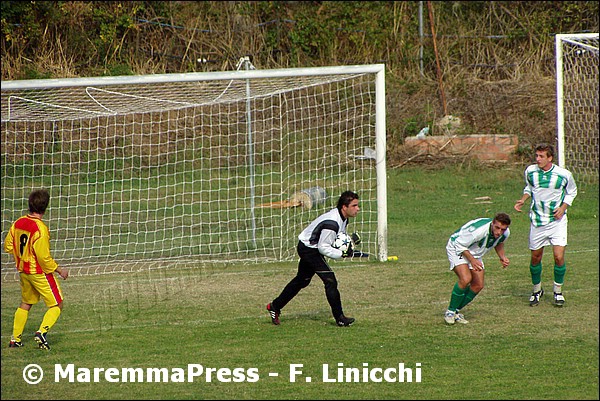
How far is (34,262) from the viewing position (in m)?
7.60

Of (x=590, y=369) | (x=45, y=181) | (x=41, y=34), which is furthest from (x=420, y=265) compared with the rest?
(x=41, y=34)

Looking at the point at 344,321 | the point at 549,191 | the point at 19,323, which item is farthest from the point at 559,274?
the point at 19,323

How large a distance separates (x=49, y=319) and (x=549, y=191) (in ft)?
17.5

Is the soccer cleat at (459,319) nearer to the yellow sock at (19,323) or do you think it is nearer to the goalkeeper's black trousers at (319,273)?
the goalkeeper's black trousers at (319,273)

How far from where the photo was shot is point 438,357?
721 centimetres

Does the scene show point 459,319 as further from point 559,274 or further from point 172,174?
point 172,174

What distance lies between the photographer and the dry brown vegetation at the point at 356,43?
21.7 m

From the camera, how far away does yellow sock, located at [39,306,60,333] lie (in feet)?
25.0

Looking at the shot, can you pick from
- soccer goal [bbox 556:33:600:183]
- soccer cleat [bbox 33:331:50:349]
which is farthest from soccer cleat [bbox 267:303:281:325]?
soccer goal [bbox 556:33:600:183]

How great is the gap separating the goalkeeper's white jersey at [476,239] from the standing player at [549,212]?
1.09m

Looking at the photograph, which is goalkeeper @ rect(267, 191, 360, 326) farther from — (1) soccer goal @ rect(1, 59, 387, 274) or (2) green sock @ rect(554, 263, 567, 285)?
(1) soccer goal @ rect(1, 59, 387, 274)

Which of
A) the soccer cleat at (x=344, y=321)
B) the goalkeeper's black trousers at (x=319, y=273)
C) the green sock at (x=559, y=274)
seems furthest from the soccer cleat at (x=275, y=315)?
the green sock at (x=559, y=274)

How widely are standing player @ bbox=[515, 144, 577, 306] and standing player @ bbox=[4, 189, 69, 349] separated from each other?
497cm

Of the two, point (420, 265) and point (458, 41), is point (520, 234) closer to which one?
point (420, 265)
